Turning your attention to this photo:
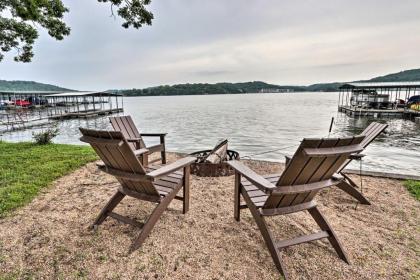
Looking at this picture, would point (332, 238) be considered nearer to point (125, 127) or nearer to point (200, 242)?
point (200, 242)

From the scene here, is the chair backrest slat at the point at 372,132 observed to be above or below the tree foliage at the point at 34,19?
below

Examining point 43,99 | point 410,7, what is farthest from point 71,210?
point 43,99

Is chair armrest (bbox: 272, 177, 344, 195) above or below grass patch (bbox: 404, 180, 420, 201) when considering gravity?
above

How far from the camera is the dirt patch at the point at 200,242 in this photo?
186 centimetres

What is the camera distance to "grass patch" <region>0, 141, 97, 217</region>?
3142mm

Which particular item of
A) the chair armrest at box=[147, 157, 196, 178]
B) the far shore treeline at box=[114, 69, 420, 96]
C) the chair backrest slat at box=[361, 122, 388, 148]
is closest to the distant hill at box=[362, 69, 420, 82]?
the far shore treeline at box=[114, 69, 420, 96]

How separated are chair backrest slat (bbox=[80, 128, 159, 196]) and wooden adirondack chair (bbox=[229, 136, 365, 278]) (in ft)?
3.06

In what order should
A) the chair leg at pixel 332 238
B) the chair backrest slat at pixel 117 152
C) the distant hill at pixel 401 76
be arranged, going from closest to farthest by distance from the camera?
the chair backrest slat at pixel 117 152, the chair leg at pixel 332 238, the distant hill at pixel 401 76

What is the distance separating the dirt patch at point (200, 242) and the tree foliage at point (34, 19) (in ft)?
18.6

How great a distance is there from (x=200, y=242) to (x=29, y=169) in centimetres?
374

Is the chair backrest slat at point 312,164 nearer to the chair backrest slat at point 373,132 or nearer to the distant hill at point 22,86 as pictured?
the chair backrest slat at point 373,132

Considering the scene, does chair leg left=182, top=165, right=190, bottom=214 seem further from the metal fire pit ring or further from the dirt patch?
the metal fire pit ring

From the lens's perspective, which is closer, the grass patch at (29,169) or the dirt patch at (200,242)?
the dirt patch at (200,242)

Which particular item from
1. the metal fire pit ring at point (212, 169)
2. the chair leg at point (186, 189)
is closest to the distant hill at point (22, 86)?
the metal fire pit ring at point (212, 169)
